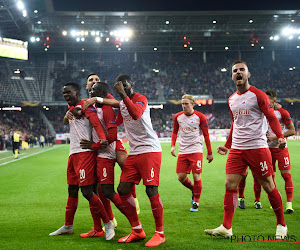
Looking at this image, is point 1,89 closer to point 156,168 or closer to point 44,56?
point 44,56

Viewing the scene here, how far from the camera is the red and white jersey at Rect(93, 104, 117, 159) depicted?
496cm

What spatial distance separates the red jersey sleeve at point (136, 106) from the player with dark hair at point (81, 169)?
672mm

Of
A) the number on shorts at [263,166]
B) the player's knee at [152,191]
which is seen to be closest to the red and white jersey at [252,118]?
the number on shorts at [263,166]

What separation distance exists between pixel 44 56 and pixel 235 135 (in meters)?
53.5

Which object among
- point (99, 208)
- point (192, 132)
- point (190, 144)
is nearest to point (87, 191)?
point (99, 208)

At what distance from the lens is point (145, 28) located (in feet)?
140

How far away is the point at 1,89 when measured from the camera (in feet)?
135

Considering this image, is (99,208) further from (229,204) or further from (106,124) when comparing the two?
(229,204)

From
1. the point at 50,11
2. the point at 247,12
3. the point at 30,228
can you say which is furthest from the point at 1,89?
the point at 30,228

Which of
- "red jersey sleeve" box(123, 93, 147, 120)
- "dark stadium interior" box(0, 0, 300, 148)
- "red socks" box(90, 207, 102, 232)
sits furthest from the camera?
"dark stadium interior" box(0, 0, 300, 148)

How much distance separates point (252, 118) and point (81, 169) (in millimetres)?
2716

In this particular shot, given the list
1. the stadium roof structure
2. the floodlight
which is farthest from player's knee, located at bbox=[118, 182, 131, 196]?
the stadium roof structure

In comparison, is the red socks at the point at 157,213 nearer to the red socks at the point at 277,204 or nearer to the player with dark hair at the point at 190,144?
the red socks at the point at 277,204

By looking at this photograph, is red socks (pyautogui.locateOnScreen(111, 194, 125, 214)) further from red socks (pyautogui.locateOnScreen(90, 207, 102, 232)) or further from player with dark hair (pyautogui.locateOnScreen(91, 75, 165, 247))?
red socks (pyautogui.locateOnScreen(90, 207, 102, 232))
